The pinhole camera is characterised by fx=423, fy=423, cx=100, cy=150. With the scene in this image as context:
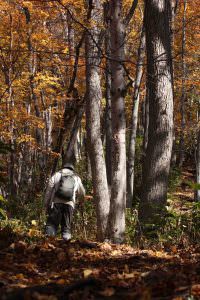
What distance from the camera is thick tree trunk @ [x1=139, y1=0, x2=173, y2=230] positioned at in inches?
351

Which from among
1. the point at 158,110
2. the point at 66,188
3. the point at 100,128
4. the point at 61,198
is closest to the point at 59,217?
the point at 61,198

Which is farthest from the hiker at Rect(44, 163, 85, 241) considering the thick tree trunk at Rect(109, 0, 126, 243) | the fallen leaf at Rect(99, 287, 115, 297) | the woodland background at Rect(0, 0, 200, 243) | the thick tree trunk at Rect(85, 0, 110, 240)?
the fallen leaf at Rect(99, 287, 115, 297)

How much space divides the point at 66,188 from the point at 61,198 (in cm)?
23

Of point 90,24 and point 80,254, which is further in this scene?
point 90,24

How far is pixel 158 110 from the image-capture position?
895 cm

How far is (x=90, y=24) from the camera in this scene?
1067 cm

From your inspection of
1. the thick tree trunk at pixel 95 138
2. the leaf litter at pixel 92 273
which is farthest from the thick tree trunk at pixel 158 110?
the leaf litter at pixel 92 273

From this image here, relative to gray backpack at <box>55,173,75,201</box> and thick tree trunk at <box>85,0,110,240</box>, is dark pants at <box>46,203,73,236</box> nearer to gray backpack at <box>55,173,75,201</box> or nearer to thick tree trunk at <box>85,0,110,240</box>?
gray backpack at <box>55,173,75,201</box>

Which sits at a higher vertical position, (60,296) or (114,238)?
(60,296)

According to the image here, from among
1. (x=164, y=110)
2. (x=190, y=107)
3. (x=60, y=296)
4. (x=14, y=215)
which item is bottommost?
(x=14, y=215)

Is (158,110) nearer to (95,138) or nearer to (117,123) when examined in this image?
(95,138)

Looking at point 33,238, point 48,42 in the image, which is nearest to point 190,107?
point 48,42

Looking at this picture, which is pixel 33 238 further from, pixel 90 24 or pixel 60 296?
pixel 90 24

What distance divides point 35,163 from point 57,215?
1286 centimetres
